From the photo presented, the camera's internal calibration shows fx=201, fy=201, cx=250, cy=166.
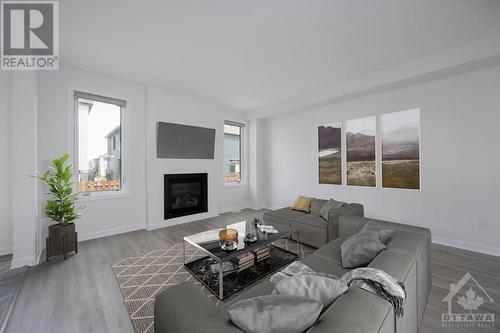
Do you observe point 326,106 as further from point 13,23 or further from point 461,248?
point 13,23

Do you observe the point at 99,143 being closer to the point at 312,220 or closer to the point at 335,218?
the point at 312,220

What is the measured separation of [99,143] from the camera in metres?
3.87

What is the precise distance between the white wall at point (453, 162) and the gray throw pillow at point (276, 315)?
3813 millimetres

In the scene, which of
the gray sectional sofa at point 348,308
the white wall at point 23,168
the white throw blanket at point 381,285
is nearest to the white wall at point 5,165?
the white wall at point 23,168

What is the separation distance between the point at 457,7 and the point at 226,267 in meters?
3.86

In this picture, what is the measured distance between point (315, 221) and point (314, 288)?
2326mm

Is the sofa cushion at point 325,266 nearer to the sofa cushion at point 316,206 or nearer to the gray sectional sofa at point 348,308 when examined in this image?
the gray sectional sofa at point 348,308

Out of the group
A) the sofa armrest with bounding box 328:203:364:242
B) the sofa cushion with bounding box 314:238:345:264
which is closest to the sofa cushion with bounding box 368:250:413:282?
the sofa cushion with bounding box 314:238:345:264

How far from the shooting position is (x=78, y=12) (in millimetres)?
2180

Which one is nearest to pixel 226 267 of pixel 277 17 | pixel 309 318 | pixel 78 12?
pixel 309 318

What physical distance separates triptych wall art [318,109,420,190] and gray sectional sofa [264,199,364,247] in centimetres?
118

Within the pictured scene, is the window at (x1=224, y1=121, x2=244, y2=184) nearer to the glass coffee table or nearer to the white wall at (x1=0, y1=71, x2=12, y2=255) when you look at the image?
the glass coffee table

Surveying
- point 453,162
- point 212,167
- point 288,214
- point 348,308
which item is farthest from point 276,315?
point 212,167

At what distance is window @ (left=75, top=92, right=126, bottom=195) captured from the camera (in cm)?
365
